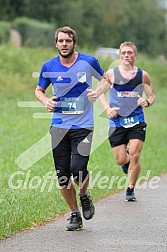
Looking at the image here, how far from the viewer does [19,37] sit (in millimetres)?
47000

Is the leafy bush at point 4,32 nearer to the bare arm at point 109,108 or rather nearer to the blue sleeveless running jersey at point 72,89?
the bare arm at point 109,108

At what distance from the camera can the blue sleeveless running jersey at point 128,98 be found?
36.8 feet

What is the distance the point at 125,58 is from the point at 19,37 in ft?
119

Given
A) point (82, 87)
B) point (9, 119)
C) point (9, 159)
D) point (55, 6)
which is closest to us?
point (82, 87)

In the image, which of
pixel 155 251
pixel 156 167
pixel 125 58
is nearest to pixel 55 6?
pixel 156 167

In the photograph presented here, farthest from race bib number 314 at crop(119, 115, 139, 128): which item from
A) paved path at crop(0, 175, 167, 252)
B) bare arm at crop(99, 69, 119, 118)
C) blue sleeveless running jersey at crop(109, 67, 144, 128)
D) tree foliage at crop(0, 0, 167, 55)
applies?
tree foliage at crop(0, 0, 167, 55)

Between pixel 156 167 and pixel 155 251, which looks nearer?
pixel 155 251

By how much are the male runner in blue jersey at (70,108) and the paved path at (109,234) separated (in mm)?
337

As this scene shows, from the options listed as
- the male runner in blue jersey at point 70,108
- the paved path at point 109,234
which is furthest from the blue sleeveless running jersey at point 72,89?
the paved path at point 109,234

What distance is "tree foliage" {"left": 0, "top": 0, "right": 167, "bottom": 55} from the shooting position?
59.1 metres

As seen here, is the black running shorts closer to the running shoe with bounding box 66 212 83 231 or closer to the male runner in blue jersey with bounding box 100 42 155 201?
the running shoe with bounding box 66 212 83 231

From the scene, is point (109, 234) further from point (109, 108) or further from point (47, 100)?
point (109, 108)

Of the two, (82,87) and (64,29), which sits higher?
(64,29)

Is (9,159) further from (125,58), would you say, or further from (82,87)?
(82,87)
